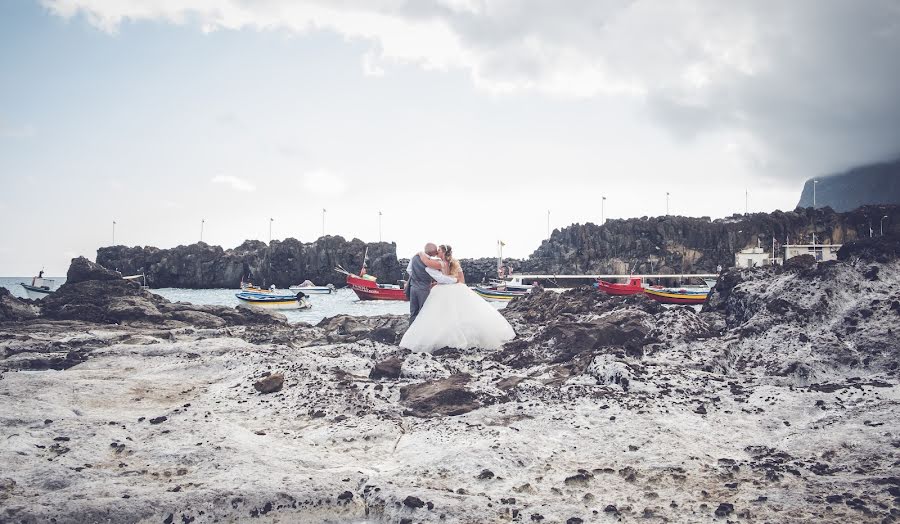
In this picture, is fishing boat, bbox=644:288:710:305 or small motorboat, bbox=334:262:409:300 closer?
fishing boat, bbox=644:288:710:305

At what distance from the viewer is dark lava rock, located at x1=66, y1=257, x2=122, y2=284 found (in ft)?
78.6

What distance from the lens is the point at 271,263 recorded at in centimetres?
12562

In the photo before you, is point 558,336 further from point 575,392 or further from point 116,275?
point 116,275

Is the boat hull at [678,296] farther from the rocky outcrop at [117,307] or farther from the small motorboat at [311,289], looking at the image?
the small motorboat at [311,289]

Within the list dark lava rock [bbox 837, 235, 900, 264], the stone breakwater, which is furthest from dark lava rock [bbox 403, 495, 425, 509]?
dark lava rock [bbox 837, 235, 900, 264]

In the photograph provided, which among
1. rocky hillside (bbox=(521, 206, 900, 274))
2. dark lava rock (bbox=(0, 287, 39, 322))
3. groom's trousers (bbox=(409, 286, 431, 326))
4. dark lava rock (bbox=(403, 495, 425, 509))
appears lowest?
dark lava rock (bbox=(403, 495, 425, 509))

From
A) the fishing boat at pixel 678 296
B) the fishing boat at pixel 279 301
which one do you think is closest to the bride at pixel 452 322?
the fishing boat at pixel 678 296

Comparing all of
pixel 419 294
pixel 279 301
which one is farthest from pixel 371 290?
pixel 419 294

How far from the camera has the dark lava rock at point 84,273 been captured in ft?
78.6

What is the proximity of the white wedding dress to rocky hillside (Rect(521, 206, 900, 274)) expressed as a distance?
359 ft

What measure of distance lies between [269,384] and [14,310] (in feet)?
59.1

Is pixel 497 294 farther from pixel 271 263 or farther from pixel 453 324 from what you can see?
pixel 271 263

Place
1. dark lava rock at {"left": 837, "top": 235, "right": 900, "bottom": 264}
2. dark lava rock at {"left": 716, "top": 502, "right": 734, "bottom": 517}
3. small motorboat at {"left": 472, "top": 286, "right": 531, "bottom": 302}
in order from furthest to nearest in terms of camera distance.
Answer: small motorboat at {"left": 472, "top": 286, "right": 531, "bottom": 302}, dark lava rock at {"left": 837, "top": 235, "right": 900, "bottom": 264}, dark lava rock at {"left": 716, "top": 502, "right": 734, "bottom": 517}

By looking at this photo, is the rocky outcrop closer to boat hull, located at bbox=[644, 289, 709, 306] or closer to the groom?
the groom
